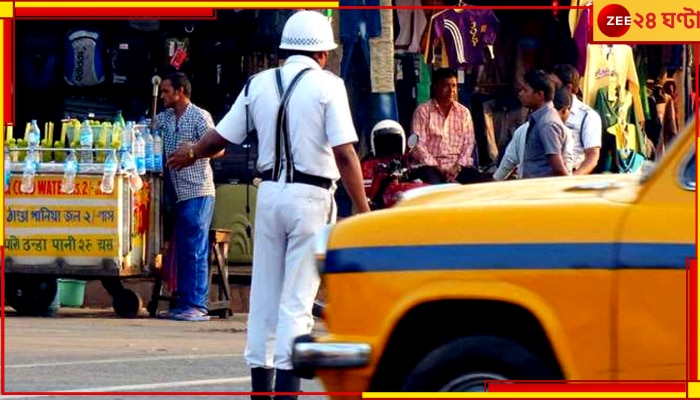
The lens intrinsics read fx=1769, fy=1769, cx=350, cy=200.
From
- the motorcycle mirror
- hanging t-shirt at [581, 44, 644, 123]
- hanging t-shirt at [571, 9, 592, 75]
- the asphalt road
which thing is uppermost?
hanging t-shirt at [571, 9, 592, 75]

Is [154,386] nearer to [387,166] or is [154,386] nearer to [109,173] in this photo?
[109,173]

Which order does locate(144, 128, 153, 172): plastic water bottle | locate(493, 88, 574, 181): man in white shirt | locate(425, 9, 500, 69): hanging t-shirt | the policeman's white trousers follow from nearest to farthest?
the policeman's white trousers < locate(493, 88, 574, 181): man in white shirt < locate(144, 128, 153, 172): plastic water bottle < locate(425, 9, 500, 69): hanging t-shirt

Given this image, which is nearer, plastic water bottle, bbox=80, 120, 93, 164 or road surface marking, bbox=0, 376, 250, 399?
road surface marking, bbox=0, 376, 250, 399

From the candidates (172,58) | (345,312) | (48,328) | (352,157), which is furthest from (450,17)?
(345,312)

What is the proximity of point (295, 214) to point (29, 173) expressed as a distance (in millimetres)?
6366

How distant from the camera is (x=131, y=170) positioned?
14734 mm

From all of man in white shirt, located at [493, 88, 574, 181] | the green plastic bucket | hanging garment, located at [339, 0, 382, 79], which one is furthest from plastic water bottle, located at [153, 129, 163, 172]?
man in white shirt, located at [493, 88, 574, 181]

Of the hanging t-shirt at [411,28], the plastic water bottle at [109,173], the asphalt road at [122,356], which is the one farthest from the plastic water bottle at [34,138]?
the hanging t-shirt at [411,28]

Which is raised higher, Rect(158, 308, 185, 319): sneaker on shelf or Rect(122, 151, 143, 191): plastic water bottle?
Rect(122, 151, 143, 191): plastic water bottle

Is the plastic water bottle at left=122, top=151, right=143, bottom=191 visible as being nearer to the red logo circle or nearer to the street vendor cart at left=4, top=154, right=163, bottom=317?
the street vendor cart at left=4, top=154, right=163, bottom=317

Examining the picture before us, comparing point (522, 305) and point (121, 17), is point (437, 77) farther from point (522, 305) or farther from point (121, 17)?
point (522, 305)

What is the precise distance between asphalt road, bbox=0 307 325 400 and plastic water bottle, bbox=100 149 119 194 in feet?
3.67

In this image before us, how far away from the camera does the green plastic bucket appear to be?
52.9 ft

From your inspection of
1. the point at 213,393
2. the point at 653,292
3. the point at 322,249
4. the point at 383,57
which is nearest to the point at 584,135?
the point at 383,57
